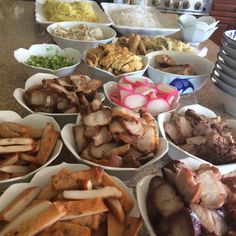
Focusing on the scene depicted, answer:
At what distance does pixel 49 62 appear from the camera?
1229mm

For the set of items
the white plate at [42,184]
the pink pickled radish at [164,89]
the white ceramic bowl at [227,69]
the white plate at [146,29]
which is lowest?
the white plate at [146,29]

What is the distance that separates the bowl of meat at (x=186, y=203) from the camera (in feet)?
1.86

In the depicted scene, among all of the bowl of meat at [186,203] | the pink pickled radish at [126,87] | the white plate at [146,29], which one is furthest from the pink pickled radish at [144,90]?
the white plate at [146,29]

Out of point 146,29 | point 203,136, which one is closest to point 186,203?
point 203,136

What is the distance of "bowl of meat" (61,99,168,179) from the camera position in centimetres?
77

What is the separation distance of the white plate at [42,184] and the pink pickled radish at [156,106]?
35 centimetres

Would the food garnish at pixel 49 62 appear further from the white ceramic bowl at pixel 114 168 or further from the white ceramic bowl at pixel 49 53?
the white ceramic bowl at pixel 114 168

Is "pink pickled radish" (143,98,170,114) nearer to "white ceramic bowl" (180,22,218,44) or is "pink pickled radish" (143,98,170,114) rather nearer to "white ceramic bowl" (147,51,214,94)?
"white ceramic bowl" (147,51,214,94)

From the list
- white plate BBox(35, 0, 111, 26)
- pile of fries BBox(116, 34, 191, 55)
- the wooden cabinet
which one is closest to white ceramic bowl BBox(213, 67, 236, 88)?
pile of fries BBox(116, 34, 191, 55)

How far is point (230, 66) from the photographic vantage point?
1100mm

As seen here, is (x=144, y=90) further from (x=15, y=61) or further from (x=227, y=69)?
(x=15, y=61)

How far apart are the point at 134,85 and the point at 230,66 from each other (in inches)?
12.8

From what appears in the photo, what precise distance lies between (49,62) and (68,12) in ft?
2.12

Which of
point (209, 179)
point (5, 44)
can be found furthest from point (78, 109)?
point (5, 44)
